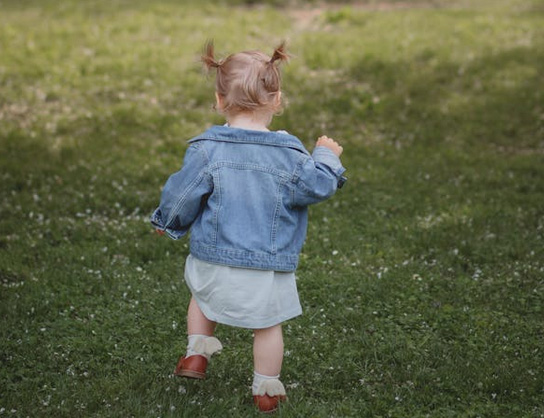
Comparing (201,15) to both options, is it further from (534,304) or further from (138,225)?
(534,304)

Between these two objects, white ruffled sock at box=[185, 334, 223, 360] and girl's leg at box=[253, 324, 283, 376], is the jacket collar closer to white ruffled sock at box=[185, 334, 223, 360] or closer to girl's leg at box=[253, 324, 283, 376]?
girl's leg at box=[253, 324, 283, 376]

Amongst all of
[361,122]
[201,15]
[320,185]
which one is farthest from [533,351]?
[201,15]

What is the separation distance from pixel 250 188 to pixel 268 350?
0.97 metres

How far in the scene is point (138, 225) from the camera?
7.60 meters

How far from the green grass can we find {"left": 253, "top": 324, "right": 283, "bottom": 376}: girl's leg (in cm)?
34

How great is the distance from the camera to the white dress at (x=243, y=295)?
4.27 metres

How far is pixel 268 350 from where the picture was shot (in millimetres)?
→ 4395

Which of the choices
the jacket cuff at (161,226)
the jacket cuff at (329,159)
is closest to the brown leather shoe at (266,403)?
the jacket cuff at (161,226)

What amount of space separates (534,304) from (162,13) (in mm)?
10982

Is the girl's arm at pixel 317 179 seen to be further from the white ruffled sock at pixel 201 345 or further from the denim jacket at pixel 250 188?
the white ruffled sock at pixel 201 345

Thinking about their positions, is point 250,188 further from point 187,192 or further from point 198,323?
point 198,323

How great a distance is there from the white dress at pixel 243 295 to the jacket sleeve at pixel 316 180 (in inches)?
19.0

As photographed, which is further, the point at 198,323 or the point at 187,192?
the point at 198,323

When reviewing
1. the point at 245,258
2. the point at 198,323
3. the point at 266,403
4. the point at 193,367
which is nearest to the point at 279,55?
the point at 245,258
